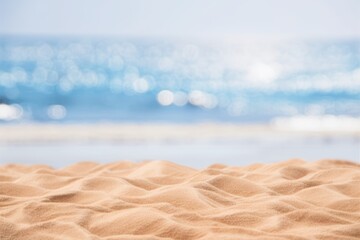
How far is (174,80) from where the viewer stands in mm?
11789

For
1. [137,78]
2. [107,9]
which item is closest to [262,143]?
[137,78]

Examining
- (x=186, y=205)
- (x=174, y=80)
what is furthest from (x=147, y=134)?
(x=174, y=80)

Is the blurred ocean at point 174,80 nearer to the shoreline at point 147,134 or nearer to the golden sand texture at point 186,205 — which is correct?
the shoreline at point 147,134

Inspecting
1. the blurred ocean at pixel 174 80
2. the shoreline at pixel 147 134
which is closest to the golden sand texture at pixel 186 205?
the shoreline at pixel 147 134

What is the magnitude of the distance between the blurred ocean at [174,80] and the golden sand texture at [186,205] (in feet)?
20.8

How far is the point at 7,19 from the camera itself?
14.4 meters

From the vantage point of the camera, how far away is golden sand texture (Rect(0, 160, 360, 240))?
1324 mm

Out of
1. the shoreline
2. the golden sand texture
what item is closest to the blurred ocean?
the shoreline

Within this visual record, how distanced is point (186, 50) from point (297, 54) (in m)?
2.50

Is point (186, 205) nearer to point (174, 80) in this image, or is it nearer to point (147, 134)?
point (147, 134)

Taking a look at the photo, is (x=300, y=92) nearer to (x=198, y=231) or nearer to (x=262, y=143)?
(x=262, y=143)

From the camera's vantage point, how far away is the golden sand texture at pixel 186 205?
1324mm

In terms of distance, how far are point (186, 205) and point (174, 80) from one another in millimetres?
10300

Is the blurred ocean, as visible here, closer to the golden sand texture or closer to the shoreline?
the shoreline
